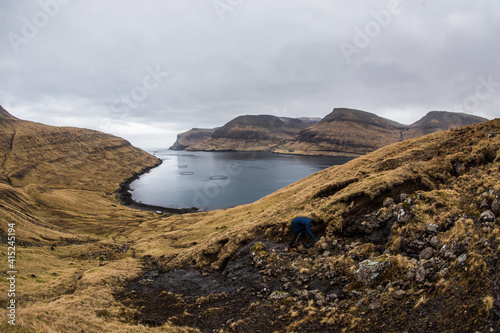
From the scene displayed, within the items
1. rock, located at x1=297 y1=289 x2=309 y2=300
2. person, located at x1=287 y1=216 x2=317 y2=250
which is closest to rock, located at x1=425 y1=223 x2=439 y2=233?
person, located at x1=287 y1=216 x2=317 y2=250

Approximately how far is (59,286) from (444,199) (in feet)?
80.2

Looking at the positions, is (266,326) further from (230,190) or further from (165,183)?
(165,183)

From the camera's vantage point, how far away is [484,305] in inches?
244

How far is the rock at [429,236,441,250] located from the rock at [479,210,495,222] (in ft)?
5.81

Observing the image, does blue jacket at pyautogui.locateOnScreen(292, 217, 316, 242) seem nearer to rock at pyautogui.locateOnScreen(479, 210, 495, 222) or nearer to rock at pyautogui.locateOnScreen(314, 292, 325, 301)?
rock at pyautogui.locateOnScreen(314, 292, 325, 301)

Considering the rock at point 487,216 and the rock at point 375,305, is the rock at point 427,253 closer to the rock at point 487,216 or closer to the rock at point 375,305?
the rock at point 487,216

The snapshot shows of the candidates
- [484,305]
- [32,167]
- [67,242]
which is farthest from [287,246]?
[32,167]

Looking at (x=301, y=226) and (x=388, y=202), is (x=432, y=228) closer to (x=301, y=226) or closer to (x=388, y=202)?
(x=388, y=202)

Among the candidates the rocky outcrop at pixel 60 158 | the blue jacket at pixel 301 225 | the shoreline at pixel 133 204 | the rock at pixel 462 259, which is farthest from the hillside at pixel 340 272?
the rocky outcrop at pixel 60 158

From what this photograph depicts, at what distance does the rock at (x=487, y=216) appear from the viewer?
888cm

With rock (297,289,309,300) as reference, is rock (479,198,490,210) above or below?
above

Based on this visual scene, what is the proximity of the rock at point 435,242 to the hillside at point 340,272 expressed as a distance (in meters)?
0.04

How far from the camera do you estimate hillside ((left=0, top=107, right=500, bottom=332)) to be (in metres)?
7.63

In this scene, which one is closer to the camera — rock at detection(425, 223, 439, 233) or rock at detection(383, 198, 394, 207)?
rock at detection(425, 223, 439, 233)
